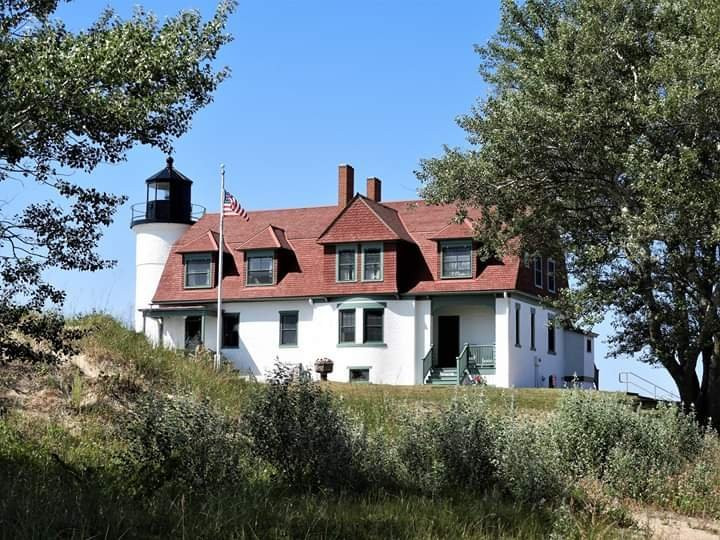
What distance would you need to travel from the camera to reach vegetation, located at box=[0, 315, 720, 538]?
9086 mm

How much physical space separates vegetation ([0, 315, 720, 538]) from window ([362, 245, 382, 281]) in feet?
76.2

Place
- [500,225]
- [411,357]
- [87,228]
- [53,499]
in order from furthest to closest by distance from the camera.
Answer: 1. [411,357]
2. [500,225]
3. [87,228]
4. [53,499]

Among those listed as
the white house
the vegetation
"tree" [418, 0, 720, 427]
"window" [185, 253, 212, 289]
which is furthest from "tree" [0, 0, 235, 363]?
"window" [185, 253, 212, 289]

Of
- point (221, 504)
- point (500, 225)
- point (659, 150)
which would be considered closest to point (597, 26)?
point (659, 150)

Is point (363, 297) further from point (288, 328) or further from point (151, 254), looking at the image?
point (151, 254)

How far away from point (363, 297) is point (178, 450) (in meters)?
28.5

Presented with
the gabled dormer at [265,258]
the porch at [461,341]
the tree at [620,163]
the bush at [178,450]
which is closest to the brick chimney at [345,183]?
the gabled dormer at [265,258]

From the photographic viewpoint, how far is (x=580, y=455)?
13.9 metres

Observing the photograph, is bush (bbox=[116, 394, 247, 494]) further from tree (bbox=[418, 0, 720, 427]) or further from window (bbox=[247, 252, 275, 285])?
window (bbox=[247, 252, 275, 285])

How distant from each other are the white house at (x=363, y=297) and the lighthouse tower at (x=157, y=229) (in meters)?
0.09

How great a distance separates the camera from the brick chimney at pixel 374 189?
144 ft

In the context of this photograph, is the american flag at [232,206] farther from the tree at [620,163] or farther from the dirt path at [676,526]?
the dirt path at [676,526]

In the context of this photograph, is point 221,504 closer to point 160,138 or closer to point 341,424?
point 341,424

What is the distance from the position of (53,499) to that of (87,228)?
448 cm
